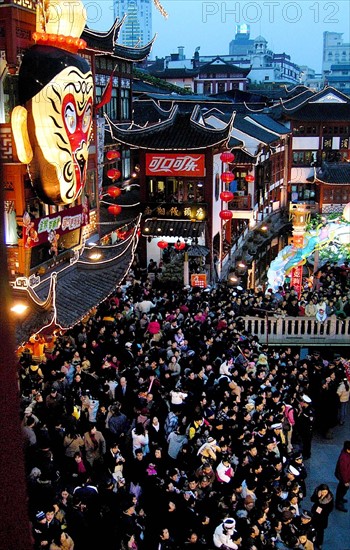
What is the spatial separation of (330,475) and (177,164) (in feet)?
49.5

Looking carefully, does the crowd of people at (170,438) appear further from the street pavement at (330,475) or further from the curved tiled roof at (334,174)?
the curved tiled roof at (334,174)

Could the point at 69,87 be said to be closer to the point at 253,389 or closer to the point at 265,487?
the point at 253,389

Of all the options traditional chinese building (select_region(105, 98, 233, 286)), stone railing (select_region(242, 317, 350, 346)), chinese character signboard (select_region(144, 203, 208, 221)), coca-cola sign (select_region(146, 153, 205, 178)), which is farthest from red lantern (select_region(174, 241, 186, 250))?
stone railing (select_region(242, 317, 350, 346))

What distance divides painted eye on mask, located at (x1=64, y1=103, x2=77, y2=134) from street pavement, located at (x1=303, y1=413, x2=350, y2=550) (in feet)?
30.3

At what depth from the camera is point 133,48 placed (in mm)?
31141

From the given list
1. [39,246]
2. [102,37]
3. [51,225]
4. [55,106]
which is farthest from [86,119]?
[102,37]

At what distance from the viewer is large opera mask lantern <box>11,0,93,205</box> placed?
1330 cm

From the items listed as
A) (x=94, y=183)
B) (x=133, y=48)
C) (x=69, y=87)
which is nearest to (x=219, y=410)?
(x=69, y=87)

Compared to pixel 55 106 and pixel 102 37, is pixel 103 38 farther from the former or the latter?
pixel 55 106

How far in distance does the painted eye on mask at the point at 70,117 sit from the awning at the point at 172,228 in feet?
35.0

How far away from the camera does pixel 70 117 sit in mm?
14438

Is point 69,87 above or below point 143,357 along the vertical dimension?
above

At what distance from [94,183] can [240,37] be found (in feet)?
514

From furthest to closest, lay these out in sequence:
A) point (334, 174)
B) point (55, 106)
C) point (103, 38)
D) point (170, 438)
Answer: point (334, 174) < point (103, 38) < point (55, 106) < point (170, 438)
